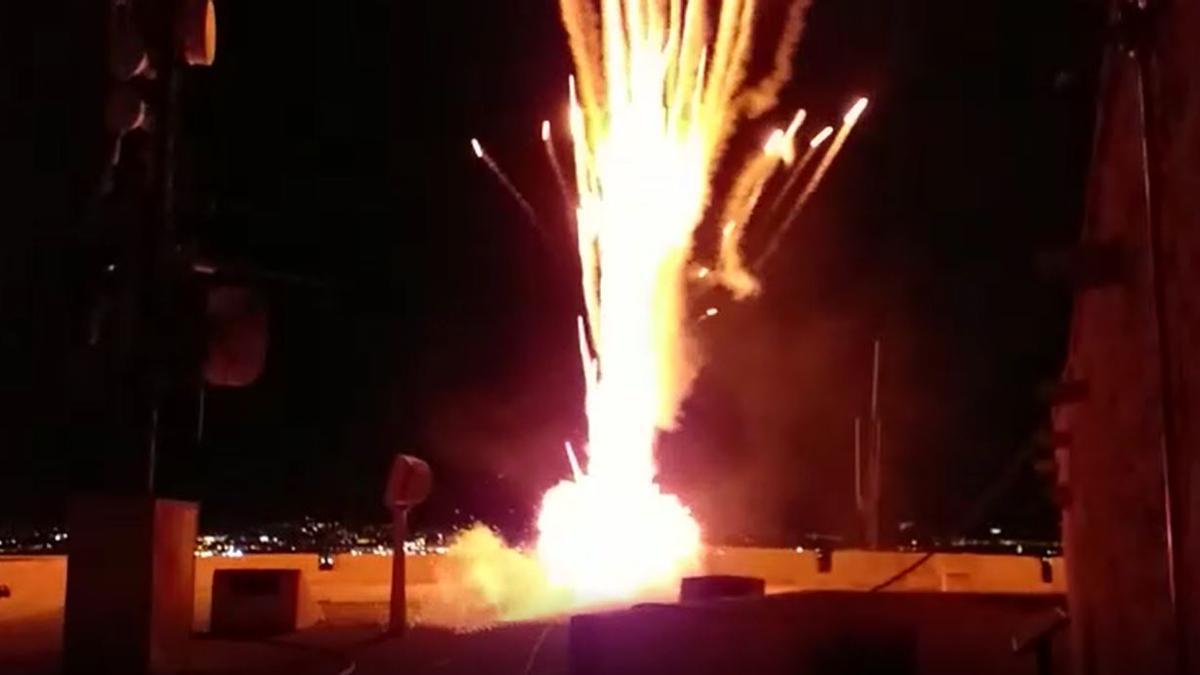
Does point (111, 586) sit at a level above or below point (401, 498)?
below

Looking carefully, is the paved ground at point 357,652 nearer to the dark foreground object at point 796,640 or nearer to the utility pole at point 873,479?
the dark foreground object at point 796,640

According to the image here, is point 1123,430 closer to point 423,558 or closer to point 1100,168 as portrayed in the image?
point 1100,168

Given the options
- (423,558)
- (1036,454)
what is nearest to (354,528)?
(423,558)

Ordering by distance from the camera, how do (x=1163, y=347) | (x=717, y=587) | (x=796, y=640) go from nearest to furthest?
(x=1163, y=347)
(x=796, y=640)
(x=717, y=587)

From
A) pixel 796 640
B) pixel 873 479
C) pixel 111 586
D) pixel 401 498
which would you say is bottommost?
pixel 796 640

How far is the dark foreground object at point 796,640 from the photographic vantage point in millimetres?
12727

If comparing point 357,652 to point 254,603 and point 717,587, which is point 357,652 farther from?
point 717,587

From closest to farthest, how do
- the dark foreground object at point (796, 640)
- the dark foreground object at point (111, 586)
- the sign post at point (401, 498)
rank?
the dark foreground object at point (111, 586) → the dark foreground object at point (796, 640) → the sign post at point (401, 498)

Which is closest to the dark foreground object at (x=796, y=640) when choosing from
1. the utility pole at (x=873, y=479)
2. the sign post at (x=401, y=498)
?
the sign post at (x=401, y=498)

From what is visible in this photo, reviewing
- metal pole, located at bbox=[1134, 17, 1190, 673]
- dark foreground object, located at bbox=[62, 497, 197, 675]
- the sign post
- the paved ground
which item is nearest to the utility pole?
the paved ground

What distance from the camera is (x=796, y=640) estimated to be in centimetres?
1366

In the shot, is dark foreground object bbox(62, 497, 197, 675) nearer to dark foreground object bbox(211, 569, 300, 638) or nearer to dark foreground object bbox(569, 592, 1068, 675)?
dark foreground object bbox(569, 592, 1068, 675)

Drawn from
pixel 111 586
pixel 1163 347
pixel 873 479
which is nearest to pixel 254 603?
pixel 111 586

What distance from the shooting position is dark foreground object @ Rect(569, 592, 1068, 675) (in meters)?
12.7
